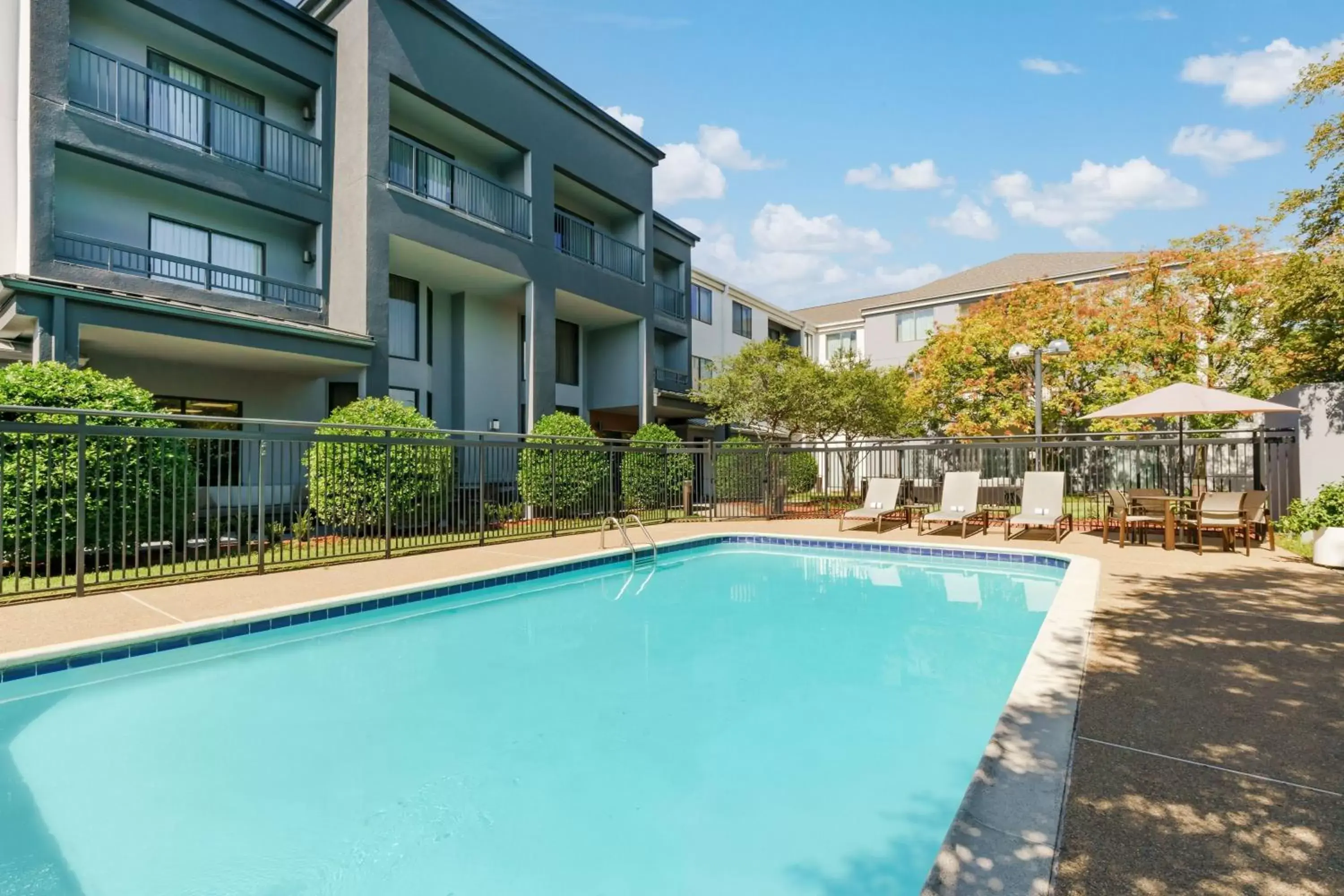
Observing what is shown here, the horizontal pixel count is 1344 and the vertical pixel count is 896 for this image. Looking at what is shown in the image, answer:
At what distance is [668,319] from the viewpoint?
22156 mm

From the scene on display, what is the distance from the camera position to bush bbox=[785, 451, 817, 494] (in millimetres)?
20078

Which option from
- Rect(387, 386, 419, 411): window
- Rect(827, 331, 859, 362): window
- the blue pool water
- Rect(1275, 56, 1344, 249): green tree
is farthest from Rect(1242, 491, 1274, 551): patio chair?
Rect(827, 331, 859, 362): window

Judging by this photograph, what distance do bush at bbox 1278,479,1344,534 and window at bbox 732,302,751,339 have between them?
63.4 ft

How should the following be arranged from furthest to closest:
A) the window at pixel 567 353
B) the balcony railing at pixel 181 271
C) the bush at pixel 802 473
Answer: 1. the bush at pixel 802 473
2. the window at pixel 567 353
3. the balcony railing at pixel 181 271

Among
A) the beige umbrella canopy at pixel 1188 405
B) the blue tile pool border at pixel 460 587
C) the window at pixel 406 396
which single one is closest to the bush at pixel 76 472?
the blue tile pool border at pixel 460 587

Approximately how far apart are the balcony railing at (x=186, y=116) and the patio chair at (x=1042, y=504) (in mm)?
14213

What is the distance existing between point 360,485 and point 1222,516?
40.6 ft

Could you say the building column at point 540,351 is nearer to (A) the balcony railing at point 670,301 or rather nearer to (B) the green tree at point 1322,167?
(A) the balcony railing at point 670,301

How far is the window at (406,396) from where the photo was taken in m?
14.8

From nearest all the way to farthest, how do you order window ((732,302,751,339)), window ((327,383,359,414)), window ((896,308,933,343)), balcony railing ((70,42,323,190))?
balcony railing ((70,42,323,190)), window ((327,383,359,414)), window ((732,302,751,339)), window ((896,308,933,343))

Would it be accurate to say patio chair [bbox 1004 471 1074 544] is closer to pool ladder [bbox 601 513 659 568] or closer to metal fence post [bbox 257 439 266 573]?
pool ladder [bbox 601 513 659 568]

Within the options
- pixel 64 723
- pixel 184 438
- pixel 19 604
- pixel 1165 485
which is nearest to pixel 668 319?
pixel 1165 485

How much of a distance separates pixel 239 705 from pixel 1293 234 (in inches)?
693

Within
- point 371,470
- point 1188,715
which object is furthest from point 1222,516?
point 371,470
